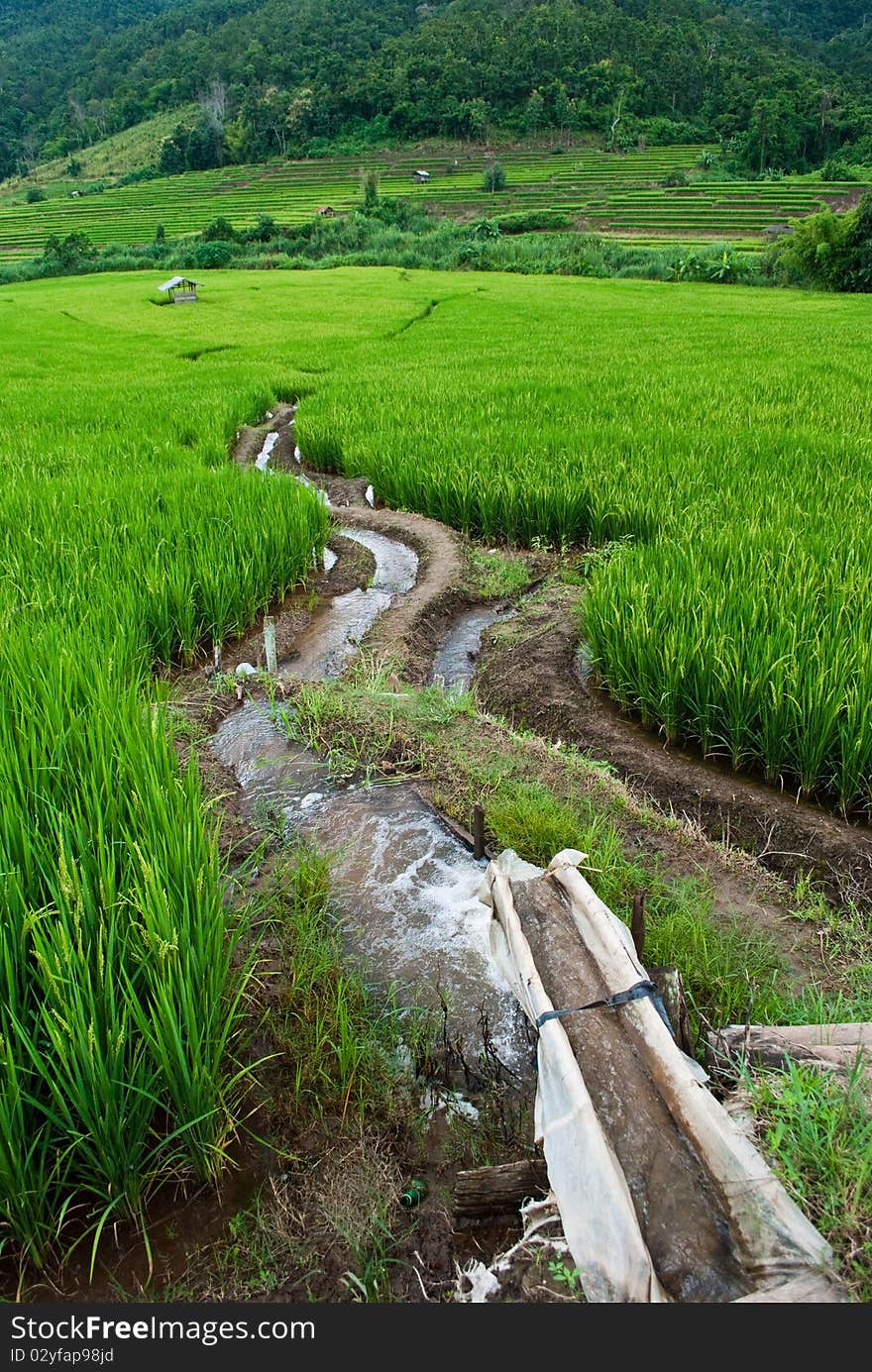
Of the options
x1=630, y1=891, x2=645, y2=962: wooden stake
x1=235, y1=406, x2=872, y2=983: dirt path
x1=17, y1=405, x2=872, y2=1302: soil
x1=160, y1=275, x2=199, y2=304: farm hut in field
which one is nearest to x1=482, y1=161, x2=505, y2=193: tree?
x1=160, y1=275, x2=199, y2=304: farm hut in field

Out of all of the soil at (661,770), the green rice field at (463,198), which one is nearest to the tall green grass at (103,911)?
the soil at (661,770)

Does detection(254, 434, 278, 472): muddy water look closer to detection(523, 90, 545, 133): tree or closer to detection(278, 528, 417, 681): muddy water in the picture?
detection(278, 528, 417, 681): muddy water

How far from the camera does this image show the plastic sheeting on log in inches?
52.9

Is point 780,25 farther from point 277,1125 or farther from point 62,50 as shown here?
point 277,1125

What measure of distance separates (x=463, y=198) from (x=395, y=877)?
5784 centimetres

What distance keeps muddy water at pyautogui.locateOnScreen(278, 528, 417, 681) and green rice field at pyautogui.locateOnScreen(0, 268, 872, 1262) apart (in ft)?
1.42

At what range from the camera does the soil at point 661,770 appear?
2.92m

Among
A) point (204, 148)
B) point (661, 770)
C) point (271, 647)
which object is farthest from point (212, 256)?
point (204, 148)

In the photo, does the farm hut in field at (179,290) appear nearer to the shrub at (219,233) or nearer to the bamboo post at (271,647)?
the shrub at (219,233)

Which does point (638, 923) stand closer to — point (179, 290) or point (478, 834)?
point (478, 834)

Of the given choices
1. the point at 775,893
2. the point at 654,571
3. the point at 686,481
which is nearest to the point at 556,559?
the point at 686,481

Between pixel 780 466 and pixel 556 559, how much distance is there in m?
2.05

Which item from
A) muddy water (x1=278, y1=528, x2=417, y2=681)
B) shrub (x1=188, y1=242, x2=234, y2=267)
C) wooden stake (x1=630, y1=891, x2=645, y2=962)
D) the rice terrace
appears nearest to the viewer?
the rice terrace

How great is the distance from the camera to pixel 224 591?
192 inches
